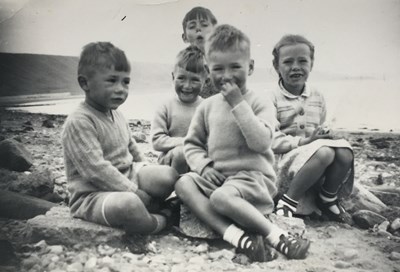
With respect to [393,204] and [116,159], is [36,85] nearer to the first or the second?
[116,159]

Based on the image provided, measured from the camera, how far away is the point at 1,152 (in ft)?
7.86

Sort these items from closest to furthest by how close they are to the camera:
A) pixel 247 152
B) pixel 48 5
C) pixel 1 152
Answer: pixel 247 152 < pixel 48 5 < pixel 1 152

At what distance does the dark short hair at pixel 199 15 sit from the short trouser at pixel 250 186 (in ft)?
3.48

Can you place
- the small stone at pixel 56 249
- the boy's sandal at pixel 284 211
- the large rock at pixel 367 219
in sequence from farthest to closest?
the large rock at pixel 367 219
the boy's sandal at pixel 284 211
the small stone at pixel 56 249

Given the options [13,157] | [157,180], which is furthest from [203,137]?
[13,157]

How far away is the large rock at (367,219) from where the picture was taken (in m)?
2.24

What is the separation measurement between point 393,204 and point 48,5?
2.24 metres

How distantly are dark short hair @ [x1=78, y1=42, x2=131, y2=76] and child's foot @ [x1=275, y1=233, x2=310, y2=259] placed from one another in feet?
3.27

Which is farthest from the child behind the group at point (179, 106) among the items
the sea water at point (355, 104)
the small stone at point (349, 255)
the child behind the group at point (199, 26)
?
the small stone at point (349, 255)

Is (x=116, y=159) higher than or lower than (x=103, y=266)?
higher

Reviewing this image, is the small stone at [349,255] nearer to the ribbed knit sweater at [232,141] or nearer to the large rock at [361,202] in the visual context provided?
the ribbed knit sweater at [232,141]

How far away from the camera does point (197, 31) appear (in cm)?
267

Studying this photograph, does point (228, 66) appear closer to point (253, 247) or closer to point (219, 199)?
point (219, 199)

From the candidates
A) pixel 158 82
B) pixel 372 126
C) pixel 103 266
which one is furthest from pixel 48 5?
pixel 372 126
